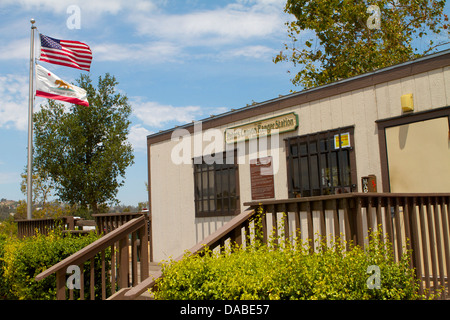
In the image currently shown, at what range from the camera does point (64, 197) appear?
79.5ft

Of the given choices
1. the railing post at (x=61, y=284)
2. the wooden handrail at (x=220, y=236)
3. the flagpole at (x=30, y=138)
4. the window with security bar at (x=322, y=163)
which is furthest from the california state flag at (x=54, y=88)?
the wooden handrail at (x=220, y=236)

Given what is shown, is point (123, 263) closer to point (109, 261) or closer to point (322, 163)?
point (109, 261)

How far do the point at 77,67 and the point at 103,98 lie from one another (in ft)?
43.7

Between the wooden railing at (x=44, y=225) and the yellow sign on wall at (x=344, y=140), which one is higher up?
the yellow sign on wall at (x=344, y=140)

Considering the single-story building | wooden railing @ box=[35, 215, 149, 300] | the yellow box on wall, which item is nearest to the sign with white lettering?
the single-story building

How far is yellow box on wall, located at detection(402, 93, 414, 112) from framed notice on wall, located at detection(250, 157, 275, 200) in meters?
2.33

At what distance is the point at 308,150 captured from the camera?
23.6 ft

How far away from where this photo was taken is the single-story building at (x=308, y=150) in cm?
597

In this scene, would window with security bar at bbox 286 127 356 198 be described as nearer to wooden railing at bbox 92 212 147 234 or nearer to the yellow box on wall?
the yellow box on wall

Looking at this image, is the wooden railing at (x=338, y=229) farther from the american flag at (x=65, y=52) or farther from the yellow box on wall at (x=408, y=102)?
the american flag at (x=65, y=52)

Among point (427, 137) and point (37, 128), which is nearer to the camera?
point (427, 137)

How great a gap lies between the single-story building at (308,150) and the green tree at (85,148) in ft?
47.9
